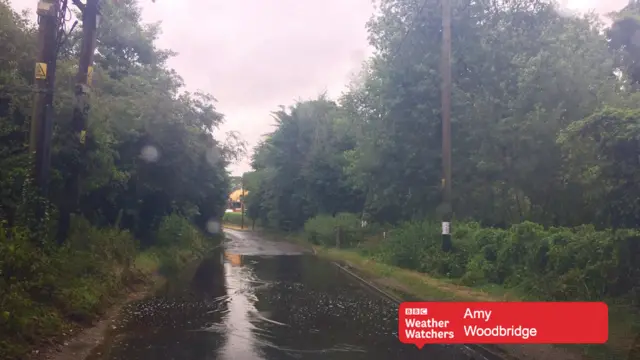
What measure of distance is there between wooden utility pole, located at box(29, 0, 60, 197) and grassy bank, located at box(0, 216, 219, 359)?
58.6 inches

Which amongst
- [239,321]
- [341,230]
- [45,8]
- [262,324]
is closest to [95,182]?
[45,8]

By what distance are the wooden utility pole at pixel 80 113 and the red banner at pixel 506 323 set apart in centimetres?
887

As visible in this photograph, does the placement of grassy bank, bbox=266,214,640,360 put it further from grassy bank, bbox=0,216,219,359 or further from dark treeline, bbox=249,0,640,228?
grassy bank, bbox=0,216,219,359

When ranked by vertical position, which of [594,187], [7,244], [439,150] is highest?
[439,150]

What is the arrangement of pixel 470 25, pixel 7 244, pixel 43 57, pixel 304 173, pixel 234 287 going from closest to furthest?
pixel 7 244 → pixel 43 57 → pixel 234 287 → pixel 470 25 → pixel 304 173

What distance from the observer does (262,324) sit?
39.6 feet

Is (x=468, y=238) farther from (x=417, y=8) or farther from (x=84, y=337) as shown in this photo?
(x=84, y=337)

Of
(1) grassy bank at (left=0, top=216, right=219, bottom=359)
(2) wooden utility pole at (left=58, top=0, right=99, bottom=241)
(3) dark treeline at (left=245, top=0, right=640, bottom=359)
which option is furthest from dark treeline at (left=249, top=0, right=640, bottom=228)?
(2) wooden utility pole at (left=58, top=0, right=99, bottom=241)

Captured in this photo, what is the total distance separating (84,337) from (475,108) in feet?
52.7

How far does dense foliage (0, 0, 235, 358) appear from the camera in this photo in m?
10.5

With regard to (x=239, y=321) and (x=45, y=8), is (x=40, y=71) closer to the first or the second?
(x=45, y=8)

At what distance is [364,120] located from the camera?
2698cm

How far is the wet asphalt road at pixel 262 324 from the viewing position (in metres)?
9.55

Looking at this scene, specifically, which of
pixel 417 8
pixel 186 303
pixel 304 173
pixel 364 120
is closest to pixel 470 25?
pixel 417 8
